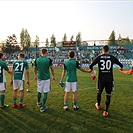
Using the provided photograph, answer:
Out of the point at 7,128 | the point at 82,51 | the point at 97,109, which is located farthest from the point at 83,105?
the point at 82,51

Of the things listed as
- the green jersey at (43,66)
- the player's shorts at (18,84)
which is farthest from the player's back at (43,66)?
the player's shorts at (18,84)

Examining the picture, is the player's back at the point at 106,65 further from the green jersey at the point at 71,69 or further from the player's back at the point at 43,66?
the player's back at the point at 43,66

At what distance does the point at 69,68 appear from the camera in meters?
5.75

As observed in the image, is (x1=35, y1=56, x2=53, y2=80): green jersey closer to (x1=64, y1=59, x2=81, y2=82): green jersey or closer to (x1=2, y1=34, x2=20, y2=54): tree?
(x1=64, y1=59, x2=81, y2=82): green jersey

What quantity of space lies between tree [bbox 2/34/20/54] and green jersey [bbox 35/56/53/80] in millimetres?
50540

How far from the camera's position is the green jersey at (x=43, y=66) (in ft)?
A: 18.4

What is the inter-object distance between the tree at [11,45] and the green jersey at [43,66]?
50540 millimetres

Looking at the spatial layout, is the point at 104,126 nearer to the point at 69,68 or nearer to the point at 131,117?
the point at 131,117

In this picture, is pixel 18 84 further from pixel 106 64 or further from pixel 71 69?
pixel 106 64

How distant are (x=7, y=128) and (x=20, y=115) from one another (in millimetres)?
880

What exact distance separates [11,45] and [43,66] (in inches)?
2130

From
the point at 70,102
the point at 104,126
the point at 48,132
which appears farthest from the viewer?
the point at 70,102

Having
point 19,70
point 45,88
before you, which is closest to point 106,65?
point 45,88

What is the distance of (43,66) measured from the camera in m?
5.62
